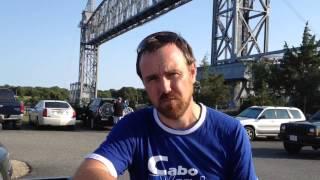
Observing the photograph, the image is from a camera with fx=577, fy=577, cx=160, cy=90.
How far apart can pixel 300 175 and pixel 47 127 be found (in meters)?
17.6

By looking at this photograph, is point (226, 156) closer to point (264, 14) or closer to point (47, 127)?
point (47, 127)

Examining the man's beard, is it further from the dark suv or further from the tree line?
the tree line

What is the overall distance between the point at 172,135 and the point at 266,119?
2315cm

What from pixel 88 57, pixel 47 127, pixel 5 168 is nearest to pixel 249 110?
pixel 47 127

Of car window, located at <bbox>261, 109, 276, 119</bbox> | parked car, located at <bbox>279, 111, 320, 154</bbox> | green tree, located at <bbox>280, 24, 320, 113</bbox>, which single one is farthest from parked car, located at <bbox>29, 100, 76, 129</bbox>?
green tree, located at <bbox>280, 24, 320, 113</bbox>

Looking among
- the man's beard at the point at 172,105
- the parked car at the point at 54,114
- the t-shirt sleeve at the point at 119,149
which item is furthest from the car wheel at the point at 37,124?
the man's beard at the point at 172,105

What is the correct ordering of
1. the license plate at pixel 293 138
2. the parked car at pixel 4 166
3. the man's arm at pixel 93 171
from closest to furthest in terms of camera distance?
the man's arm at pixel 93 171 → the parked car at pixel 4 166 → the license plate at pixel 293 138

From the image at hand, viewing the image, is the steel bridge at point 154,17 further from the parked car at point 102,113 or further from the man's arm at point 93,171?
the man's arm at point 93,171

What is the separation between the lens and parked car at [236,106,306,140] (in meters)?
24.8

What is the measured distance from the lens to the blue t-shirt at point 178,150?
2.36 meters

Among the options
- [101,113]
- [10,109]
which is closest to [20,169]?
[10,109]

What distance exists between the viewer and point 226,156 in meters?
2.44

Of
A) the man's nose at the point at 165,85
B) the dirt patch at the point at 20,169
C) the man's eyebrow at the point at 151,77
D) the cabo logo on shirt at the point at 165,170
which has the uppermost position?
the man's eyebrow at the point at 151,77

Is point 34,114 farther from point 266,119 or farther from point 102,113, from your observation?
point 266,119
